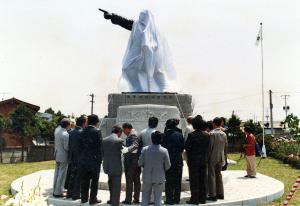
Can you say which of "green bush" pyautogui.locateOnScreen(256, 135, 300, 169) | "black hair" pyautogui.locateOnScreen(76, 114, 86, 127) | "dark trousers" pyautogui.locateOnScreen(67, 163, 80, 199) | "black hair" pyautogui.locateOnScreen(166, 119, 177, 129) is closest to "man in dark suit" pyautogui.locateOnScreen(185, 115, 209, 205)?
"black hair" pyautogui.locateOnScreen(166, 119, 177, 129)

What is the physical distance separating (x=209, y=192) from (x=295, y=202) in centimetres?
214

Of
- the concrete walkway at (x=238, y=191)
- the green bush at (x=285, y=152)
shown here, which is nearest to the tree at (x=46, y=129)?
the green bush at (x=285, y=152)

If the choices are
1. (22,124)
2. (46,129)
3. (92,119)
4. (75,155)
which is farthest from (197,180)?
(46,129)

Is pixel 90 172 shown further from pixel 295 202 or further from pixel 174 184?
pixel 295 202

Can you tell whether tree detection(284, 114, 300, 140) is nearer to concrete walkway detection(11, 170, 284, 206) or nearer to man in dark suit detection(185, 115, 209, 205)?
concrete walkway detection(11, 170, 284, 206)

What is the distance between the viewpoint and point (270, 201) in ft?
26.4

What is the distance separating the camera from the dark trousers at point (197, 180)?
7.04 m

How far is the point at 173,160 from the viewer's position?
6855mm

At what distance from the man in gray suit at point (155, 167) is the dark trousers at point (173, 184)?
0.68 meters

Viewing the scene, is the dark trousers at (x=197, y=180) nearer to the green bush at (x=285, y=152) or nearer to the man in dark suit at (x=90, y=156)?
the man in dark suit at (x=90, y=156)

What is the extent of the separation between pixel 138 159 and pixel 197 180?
45.9 inches

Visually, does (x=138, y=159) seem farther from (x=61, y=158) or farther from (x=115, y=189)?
(x=61, y=158)

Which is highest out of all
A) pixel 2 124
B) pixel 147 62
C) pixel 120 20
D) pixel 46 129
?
pixel 120 20

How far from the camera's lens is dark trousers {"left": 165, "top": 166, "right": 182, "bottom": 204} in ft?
22.7
